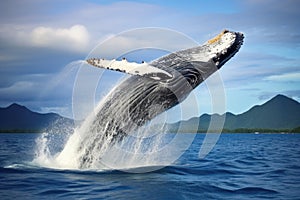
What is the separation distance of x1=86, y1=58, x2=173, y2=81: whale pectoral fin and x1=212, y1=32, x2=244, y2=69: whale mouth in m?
1.10

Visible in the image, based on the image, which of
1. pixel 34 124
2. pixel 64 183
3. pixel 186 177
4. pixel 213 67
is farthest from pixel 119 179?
pixel 34 124

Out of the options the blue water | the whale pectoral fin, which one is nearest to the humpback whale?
the whale pectoral fin

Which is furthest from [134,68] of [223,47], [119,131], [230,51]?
[119,131]

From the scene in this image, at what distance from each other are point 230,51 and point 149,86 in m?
1.79

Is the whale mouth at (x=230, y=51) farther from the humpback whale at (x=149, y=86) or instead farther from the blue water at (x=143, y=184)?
the blue water at (x=143, y=184)

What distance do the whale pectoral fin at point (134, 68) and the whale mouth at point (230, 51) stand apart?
3.62 feet

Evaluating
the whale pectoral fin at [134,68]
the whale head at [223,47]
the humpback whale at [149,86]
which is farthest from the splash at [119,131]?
the whale head at [223,47]

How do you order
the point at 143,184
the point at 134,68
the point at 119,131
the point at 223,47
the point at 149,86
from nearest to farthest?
the point at 134,68 → the point at 143,184 → the point at 223,47 → the point at 149,86 → the point at 119,131

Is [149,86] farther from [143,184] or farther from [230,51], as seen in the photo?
[143,184]

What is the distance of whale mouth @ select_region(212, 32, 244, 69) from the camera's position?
24.8ft

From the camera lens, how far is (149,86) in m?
8.02

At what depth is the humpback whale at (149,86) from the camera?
7.32 metres

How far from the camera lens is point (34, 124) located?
176 meters

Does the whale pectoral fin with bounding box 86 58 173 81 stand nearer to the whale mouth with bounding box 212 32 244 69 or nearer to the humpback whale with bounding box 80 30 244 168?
the humpback whale with bounding box 80 30 244 168
